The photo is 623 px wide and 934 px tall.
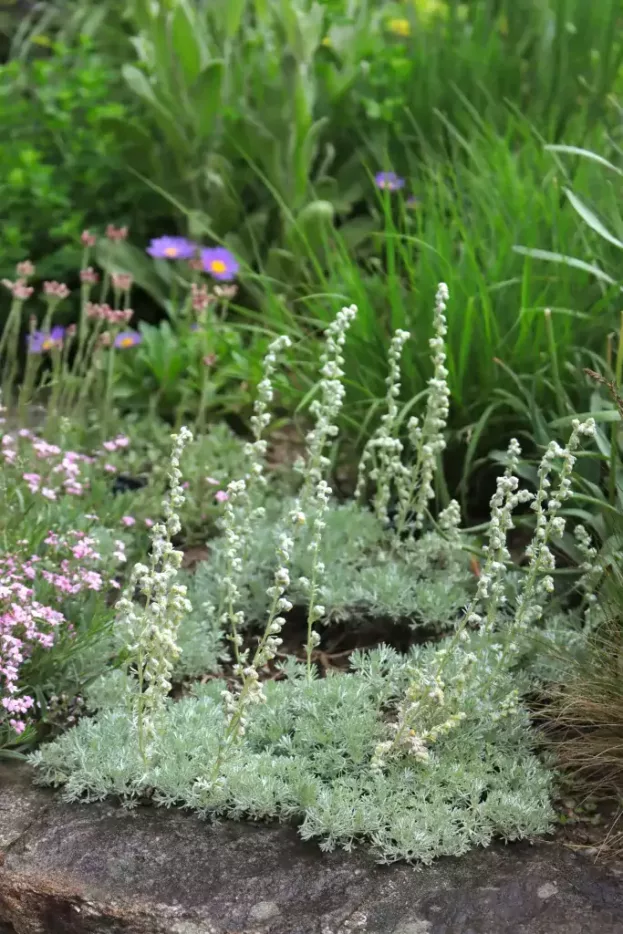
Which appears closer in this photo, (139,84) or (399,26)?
(139,84)

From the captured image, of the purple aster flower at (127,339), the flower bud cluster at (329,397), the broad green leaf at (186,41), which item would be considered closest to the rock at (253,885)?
the flower bud cluster at (329,397)

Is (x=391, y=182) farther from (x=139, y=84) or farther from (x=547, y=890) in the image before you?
(x=547, y=890)

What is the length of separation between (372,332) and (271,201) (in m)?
1.44

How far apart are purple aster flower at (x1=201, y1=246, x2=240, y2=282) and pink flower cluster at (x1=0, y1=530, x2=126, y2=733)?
1539 mm

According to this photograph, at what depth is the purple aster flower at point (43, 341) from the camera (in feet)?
10.4

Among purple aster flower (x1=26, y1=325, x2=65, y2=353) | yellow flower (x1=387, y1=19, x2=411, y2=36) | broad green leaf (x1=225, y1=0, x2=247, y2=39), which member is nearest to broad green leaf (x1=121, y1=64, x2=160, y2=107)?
broad green leaf (x1=225, y1=0, x2=247, y2=39)

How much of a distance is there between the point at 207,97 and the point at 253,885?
3.12 meters

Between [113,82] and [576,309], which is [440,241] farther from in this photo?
[113,82]

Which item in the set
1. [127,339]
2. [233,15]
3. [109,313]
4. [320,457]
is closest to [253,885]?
[320,457]

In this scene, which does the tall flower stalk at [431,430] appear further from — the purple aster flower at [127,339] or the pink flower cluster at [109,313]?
the purple aster flower at [127,339]

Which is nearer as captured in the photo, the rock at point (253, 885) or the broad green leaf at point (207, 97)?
the rock at point (253, 885)

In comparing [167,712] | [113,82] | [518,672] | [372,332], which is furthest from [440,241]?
[113,82]

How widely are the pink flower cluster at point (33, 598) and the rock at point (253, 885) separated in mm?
270

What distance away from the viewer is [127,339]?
3814 mm
